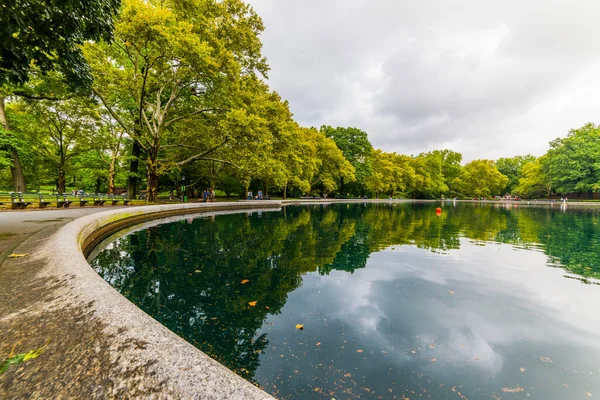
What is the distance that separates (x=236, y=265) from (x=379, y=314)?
13.6 ft

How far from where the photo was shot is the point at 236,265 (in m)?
7.36

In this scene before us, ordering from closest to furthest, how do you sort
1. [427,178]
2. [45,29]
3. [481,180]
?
[45,29] < [427,178] < [481,180]

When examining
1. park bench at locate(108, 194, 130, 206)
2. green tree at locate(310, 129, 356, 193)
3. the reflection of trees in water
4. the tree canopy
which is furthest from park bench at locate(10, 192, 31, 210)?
green tree at locate(310, 129, 356, 193)

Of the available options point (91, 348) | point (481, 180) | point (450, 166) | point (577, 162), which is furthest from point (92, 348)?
point (450, 166)

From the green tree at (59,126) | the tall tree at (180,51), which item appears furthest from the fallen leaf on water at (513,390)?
the green tree at (59,126)

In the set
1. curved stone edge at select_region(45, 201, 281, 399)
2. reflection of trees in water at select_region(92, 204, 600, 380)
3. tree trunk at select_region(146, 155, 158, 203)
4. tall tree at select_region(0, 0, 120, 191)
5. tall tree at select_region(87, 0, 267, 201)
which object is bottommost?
reflection of trees in water at select_region(92, 204, 600, 380)

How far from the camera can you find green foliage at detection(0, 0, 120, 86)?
5248mm

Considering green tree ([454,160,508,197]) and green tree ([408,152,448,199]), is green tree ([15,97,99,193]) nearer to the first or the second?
green tree ([408,152,448,199])

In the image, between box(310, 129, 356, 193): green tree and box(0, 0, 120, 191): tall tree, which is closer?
box(0, 0, 120, 191): tall tree

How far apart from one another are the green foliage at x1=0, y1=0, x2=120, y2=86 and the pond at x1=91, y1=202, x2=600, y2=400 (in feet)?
16.7

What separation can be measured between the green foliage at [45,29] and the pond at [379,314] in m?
5.08

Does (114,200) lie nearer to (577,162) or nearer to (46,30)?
(46,30)

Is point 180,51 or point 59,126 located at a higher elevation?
point 180,51

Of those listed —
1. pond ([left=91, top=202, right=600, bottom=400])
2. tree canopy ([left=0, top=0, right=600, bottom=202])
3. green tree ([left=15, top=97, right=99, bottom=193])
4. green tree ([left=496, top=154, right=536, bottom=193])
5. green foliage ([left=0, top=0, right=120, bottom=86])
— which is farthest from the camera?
green tree ([left=496, top=154, right=536, bottom=193])
